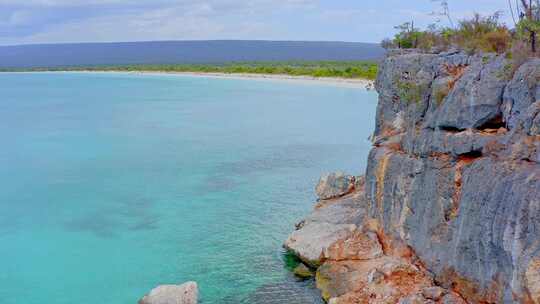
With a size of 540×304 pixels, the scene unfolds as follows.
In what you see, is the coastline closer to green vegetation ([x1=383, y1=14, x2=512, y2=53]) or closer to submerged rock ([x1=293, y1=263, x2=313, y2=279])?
green vegetation ([x1=383, y1=14, x2=512, y2=53])

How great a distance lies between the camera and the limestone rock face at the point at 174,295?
18438mm

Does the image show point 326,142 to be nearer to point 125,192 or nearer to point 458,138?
point 125,192

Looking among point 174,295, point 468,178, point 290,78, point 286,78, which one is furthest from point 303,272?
point 286,78

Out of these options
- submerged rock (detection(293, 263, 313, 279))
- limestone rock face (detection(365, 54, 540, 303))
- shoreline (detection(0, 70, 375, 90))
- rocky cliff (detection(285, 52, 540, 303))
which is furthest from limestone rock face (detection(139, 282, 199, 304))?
shoreline (detection(0, 70, 375, 90))

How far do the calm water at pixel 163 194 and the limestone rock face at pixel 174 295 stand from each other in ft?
2.84

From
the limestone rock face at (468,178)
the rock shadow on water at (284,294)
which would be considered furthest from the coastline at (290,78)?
the rock shadow on water at (284,294)

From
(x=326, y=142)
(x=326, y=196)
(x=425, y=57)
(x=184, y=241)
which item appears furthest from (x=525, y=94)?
(x=326, y=142)

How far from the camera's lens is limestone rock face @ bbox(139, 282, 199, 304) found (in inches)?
726

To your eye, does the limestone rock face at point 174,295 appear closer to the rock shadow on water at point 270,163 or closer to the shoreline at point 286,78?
the rock shadow on water at point 270,163

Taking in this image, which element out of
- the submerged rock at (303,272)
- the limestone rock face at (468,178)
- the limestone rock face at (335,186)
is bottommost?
the submerged rock at (303,272)

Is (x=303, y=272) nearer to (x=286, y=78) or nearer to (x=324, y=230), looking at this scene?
(x=324, y=230)

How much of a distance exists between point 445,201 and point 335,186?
1066 cm

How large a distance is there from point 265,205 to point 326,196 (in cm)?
399

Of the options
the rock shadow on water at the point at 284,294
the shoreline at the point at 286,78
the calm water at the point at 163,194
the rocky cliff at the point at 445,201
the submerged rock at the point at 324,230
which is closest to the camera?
the rocky cliff at the point at 445,201
